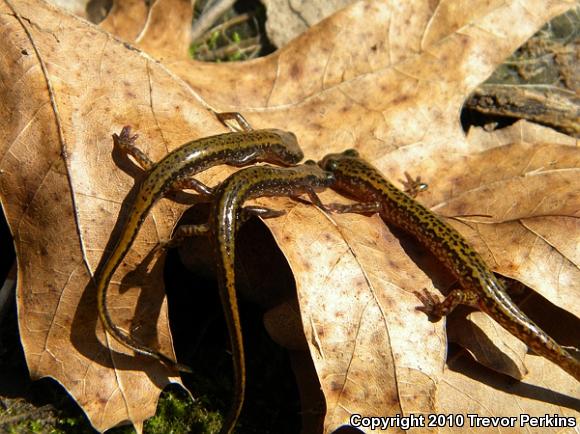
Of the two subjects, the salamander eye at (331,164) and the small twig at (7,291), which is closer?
the small twig at (7,291)

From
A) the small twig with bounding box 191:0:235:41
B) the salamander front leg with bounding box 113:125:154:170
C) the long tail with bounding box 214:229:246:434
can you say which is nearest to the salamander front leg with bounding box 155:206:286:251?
the long tail with bounding box 214:229:246:434

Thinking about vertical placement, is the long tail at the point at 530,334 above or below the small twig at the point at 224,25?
below

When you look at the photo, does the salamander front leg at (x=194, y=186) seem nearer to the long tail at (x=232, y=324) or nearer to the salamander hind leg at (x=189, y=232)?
the salamander hind leg at (x=189, y=232)

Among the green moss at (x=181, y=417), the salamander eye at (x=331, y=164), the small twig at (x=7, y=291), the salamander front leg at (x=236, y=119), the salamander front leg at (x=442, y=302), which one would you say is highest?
the salamander front leg at (x=236, y=119)

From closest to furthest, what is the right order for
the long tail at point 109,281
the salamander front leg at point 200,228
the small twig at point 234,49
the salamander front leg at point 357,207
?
the long tail at point 109,281 → the salamander front leg at point 200,228 → the salamander front leg at point 357,207 → the small twig at point 234,49

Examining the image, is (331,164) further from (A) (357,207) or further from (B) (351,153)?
(A) (357,207)

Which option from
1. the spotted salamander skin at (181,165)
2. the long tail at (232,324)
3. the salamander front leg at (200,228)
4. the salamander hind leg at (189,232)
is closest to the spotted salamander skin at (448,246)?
the spotted salamander skin at (181,165)

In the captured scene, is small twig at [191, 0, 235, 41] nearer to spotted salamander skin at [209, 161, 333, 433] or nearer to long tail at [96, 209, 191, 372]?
spotted salamander skin at [209, 161, 333, 433]

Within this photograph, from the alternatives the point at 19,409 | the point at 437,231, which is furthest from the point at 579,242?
the point at 19,409
